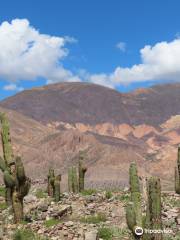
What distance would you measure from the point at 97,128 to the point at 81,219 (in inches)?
4496

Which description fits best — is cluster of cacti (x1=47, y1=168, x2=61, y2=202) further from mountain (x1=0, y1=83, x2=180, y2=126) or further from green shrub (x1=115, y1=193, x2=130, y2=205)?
mountain (x1=0, y1=83, x2=180, y2=126)

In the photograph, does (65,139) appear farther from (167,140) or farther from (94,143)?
(167,140)

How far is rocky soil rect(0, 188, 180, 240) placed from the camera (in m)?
14.5

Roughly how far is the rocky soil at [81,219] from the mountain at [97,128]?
4248 cm

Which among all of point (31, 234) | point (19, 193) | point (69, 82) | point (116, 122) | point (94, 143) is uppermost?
point (69, 82)

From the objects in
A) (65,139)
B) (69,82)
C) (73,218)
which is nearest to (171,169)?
(65,139)

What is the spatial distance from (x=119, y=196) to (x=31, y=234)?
746cm

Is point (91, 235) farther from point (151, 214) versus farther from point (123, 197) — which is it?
point (123, 197)

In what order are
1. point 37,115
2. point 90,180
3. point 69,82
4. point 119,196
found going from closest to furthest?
point 119,196 → point 90,180 → point 37,115 → point 69,82

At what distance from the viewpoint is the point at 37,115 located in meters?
133

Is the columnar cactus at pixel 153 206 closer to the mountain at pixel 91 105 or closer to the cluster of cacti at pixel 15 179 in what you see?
the cluster of cacti at pixel 15 179

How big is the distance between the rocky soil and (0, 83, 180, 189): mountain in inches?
1673

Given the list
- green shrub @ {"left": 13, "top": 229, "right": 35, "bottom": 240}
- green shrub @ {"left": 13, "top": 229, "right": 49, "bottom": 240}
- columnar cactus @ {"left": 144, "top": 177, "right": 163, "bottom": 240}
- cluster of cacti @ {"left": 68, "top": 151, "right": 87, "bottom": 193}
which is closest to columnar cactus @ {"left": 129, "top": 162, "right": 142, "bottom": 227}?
columnar cactus @ {"left": 144, "top": 177, "right": 163, "bottom": 240}

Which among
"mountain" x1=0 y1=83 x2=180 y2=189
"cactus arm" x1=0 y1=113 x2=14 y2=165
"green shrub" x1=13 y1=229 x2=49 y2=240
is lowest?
"green shrub" x1=13 y1=229 x2=49 y2=240
